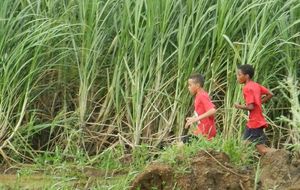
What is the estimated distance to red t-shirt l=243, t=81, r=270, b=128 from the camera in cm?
589

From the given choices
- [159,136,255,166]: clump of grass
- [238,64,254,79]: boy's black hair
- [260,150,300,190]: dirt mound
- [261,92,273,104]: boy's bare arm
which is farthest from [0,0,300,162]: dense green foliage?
[260,150,300,190]: dirt mound

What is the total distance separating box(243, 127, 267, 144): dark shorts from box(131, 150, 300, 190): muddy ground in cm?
109

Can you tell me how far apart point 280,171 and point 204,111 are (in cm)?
151

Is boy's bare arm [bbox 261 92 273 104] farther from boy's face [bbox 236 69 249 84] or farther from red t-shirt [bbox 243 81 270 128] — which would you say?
boy's face [bbox 236 69 249 84]

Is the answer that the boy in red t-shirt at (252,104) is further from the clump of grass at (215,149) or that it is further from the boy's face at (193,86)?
the clump of grass at (215,149)

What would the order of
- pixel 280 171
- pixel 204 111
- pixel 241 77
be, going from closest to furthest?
pixel 280 171 < pixel 241 77 < pixel 204 111

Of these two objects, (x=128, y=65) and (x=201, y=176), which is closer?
(x=201, y=176)

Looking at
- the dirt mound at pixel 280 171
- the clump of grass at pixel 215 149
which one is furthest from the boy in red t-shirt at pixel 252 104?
the dirt mound at pixel 280 171

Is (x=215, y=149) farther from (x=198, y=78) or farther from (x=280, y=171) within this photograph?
(x=198, y=78)

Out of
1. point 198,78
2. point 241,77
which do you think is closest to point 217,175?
point 241,77

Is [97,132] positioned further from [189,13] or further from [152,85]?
[189,13]

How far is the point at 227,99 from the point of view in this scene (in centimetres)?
640

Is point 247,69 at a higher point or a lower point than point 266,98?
higher

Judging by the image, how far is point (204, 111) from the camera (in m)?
6.05
